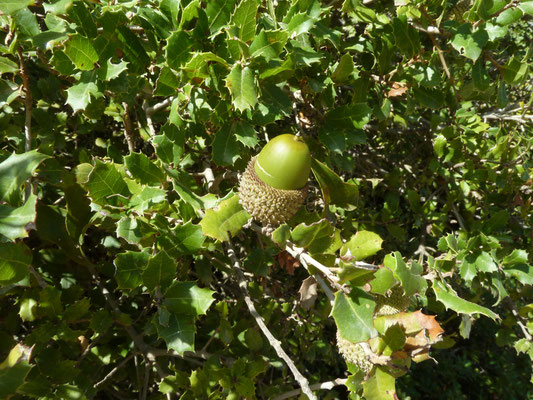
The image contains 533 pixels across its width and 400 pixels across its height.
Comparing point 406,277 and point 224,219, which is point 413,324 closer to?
point 406,277

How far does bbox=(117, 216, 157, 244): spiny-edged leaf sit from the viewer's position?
142 centimetres

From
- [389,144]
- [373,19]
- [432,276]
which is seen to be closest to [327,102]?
[373,19]

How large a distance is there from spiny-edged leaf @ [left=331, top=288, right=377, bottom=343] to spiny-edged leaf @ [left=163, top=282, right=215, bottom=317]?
0.41 metres

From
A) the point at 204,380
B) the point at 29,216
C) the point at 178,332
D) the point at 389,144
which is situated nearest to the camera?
the point at 29,216

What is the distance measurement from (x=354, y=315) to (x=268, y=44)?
2.72ft

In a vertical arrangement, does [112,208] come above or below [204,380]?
above

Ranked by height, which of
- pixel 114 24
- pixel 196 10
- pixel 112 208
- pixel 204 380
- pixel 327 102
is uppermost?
pixel 196 10

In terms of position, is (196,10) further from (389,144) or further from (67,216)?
(389,144)

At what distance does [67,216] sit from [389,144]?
226 cm

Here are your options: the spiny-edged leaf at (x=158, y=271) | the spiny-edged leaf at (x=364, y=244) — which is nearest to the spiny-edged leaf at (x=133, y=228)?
the spiny-edged leaf at (x=158, y=271)

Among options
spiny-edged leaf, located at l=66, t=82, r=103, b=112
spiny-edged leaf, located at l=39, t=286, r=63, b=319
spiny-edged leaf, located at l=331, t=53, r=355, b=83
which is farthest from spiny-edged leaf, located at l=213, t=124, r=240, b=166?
spiny-edged leaf, located at l=39, t=286, r=63, b=319

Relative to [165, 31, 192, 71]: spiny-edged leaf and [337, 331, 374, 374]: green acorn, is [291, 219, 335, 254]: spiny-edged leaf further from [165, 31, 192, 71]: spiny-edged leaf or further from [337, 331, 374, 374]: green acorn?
[165, 31, 192, 71]: spiny-edged leaf

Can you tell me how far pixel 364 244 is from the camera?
1332mm

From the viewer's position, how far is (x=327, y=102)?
1888 mm
